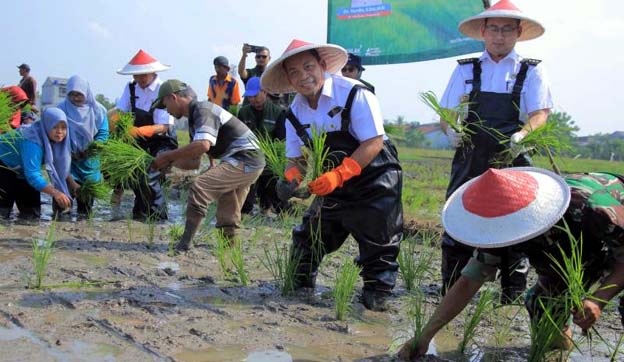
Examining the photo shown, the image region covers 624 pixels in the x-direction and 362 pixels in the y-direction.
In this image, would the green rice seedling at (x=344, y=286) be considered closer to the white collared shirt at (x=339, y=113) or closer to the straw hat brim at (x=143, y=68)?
the white collared shirt at (x=339, y=113)

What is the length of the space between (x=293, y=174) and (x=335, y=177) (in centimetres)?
43

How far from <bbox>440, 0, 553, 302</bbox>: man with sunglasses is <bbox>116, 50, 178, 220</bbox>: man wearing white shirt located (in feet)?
12.1

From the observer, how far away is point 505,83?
159 inches

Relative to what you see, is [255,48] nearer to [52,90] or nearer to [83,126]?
[83,126]

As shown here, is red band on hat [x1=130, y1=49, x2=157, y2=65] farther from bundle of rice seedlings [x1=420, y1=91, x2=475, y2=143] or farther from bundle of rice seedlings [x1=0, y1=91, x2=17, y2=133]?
bundle of rice seedlings [x1=420, y1=91, x2=475, y2=143]

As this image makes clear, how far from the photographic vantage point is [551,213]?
2.39 m

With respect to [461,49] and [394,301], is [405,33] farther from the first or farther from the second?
[394,301]

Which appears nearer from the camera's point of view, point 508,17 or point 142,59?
point 508,17

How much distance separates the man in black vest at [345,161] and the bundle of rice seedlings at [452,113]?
29cm

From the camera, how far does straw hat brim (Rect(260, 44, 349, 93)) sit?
150 inches

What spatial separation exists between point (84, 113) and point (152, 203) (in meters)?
1.11

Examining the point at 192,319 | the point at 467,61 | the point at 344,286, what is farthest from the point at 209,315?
the point at 467,61

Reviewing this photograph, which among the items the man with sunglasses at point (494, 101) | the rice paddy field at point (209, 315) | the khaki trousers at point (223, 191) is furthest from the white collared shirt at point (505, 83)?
the khaki trousers at point (223, 191)

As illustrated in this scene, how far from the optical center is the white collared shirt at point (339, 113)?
12.6 ft
